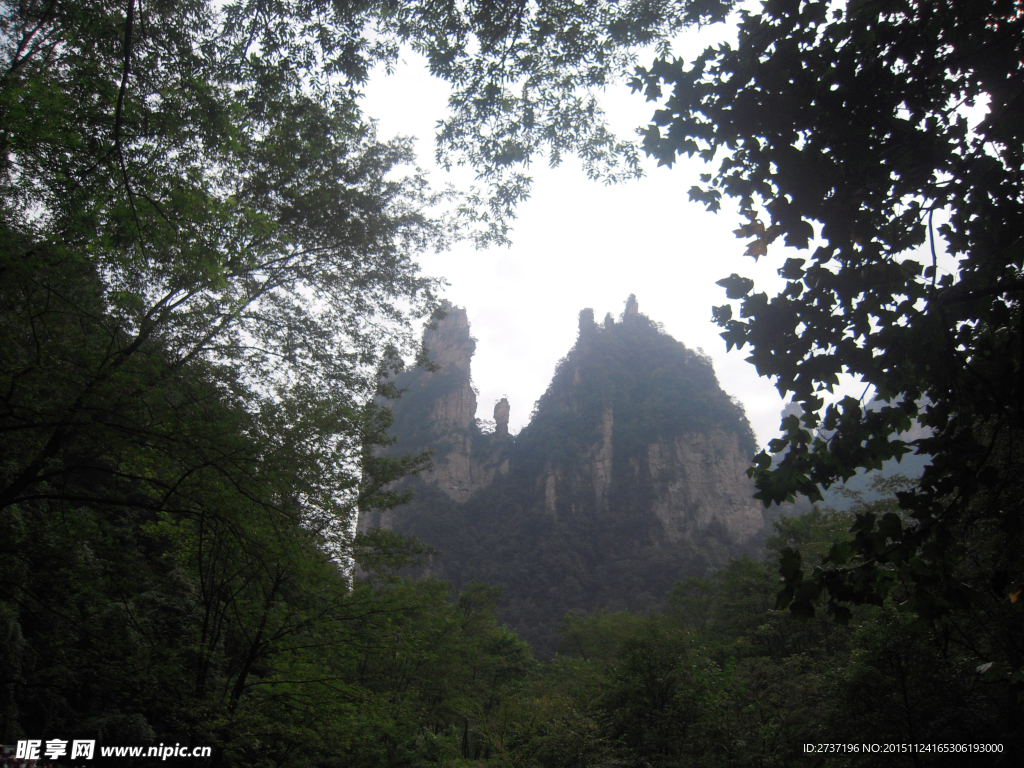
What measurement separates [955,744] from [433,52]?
919 centimetres

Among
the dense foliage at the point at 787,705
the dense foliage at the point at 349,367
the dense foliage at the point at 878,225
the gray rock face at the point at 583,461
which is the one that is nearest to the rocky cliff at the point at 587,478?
the gray rock face at the point at 583,461

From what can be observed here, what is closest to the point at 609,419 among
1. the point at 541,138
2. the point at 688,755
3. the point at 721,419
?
the point at 721,419

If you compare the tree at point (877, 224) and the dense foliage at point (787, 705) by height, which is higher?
the tree at point (877, 224)

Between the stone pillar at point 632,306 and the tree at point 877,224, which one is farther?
the stone pillar at point 632,306

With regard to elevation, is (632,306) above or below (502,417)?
above

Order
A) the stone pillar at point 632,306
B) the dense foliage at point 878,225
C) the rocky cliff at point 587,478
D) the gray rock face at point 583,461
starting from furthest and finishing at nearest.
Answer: the stone pillar at point 632,306 < the gray rock face at point 583,461 < the rocky cliff at point 587,478 < the dense foliage at point 878,225

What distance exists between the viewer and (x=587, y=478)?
61.4 meters

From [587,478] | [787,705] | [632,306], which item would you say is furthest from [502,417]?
[787,705]

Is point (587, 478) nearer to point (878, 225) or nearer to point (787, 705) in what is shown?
point (787, 705)

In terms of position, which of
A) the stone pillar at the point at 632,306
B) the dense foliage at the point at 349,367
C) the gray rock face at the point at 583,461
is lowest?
the dense foliage at the point at 349,367

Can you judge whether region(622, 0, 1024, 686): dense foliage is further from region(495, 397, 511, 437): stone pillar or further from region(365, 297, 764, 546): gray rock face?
region(495, 397, 511, 437): stone pillar

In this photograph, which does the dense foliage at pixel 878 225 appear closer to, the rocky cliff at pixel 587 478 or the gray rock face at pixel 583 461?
the rocky cliff at pixel 587 478

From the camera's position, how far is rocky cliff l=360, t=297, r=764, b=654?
50.4 metres

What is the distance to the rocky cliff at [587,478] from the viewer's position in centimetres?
5044
